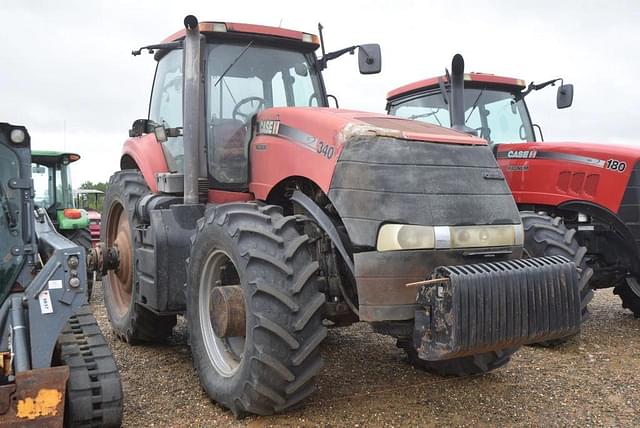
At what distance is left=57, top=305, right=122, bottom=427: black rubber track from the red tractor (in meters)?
3.73

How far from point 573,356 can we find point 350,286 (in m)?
2.65

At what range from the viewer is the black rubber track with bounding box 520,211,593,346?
569 cm

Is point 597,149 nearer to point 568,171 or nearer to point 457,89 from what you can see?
point 568,171

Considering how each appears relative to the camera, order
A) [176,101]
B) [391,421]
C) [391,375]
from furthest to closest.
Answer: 1. [176,101]
2. [391,375]
3. [391,421]

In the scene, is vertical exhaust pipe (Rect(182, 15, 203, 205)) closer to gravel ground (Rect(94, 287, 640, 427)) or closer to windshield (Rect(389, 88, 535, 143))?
gravel ground (Rect(94, 287, 640, 427))

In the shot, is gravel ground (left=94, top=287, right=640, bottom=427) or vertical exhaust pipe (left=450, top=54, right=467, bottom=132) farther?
vertical exhaust pipe (left=450, top=54, right=467, bottom=132)

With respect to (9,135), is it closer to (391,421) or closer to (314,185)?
(314,185)

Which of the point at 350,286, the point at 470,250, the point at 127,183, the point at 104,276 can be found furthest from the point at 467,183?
the point at 104,276

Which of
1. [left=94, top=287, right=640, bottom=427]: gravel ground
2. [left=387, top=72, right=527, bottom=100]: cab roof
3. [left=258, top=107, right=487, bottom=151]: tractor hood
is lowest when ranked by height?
[left=94, top=287, right=640, bottom=427]: gravel ground

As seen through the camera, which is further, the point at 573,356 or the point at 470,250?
the point at 573,356

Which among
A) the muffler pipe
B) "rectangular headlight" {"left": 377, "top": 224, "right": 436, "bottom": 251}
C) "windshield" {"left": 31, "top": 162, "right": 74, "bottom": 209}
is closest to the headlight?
"rectangular headlight" {"left": 377, "top": 224, "right": 436, "bottom": 251}

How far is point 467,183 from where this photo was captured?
376 centimetres

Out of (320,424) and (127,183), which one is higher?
(127,183)

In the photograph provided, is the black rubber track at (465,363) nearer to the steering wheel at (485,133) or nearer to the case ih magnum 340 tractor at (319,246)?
the case ih magnum 340 tractor at (319,246)
